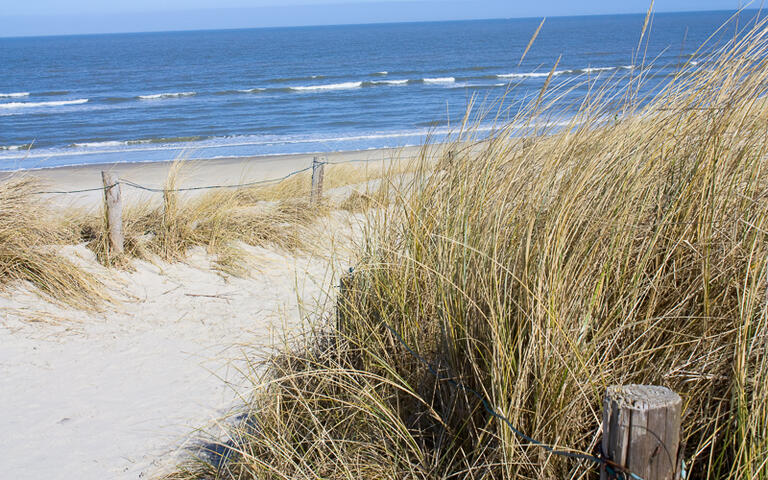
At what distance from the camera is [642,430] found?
5.31ft

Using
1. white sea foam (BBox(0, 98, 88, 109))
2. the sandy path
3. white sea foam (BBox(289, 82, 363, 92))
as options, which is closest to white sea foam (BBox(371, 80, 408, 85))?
white sea foam (BBox(289, 82, 363, 92))

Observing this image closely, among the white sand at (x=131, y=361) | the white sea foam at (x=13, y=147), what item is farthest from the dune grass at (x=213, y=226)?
the white sea foam at (x=13, y=147)

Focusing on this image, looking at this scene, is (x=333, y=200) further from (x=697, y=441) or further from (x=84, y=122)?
(x=84, y=122)

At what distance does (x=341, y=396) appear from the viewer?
293cm

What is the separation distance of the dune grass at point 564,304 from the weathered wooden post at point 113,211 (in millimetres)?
3574

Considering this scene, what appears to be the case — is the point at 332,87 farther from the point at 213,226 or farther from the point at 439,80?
the point at 213,226

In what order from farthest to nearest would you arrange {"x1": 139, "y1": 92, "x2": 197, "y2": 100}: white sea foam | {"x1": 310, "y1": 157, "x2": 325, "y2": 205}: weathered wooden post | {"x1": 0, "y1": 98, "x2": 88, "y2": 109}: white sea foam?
1. {"x1": 139, "y1": 92, "x2": 197, "y2": 100}: white sea foam
2. {"x1": 0, "y1": 98, "x2": 88, "y2": 109}: white sea foam
3. {"x1": 310, "y1": 157, "x2": 325, "y2": 205}: weathered wooden post

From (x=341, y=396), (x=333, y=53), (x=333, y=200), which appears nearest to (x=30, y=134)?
(x=333, y=200)

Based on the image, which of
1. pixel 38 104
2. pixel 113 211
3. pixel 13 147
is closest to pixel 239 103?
pixel 38 104

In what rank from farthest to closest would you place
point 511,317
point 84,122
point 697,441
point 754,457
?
point 84,122
point 511,317
point 697,441
point 754,457

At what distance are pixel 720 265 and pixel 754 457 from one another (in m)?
0.64

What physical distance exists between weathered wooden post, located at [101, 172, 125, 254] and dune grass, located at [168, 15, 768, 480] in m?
3.57

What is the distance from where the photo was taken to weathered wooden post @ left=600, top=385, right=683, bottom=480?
1607 millimetres

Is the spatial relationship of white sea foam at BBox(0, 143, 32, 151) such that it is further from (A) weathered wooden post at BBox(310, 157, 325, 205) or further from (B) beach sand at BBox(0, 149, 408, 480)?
(B) beach sand at BBox(0, 149, 408, 480)
